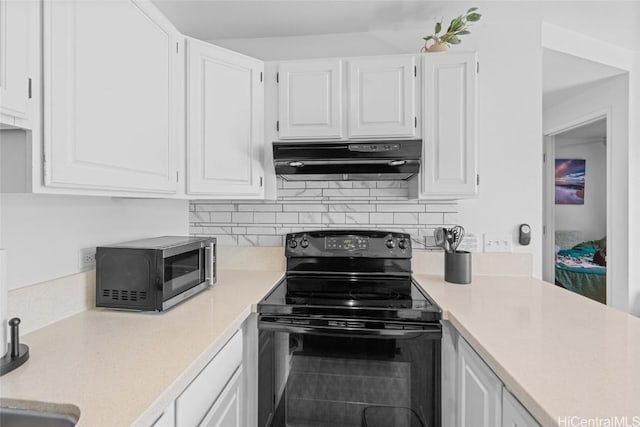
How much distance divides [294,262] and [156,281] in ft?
2.87

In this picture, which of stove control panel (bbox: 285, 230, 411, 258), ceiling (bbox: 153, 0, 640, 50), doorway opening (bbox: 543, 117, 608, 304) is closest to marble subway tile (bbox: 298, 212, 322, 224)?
stove control panel (bbox: 285, 230, 411, 258)

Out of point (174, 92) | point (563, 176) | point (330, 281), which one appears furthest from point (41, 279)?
point (563, 176)

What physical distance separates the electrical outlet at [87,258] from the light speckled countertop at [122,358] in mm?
204

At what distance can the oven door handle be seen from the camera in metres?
1.28

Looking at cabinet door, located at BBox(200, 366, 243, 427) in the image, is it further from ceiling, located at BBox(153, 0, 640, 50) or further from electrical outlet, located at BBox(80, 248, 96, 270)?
ceiling, located at BBox(153, 0, 640, 50)

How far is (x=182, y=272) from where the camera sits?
144 cm

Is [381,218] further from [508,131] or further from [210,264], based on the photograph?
[210,264]

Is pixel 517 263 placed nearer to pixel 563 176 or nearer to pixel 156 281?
pixel 156 281

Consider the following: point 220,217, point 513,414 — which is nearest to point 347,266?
point 220,217

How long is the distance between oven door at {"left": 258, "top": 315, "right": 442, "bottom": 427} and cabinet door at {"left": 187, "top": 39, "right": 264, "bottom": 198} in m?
0.75

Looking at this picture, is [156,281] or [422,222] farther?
[422,222]

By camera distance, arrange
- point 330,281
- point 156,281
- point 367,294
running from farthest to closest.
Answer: point 330,281, point 367,294, point 156,281

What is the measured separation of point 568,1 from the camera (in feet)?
5.74

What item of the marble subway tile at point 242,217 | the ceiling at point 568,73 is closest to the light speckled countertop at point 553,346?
the marble subway tile at point 242,217
